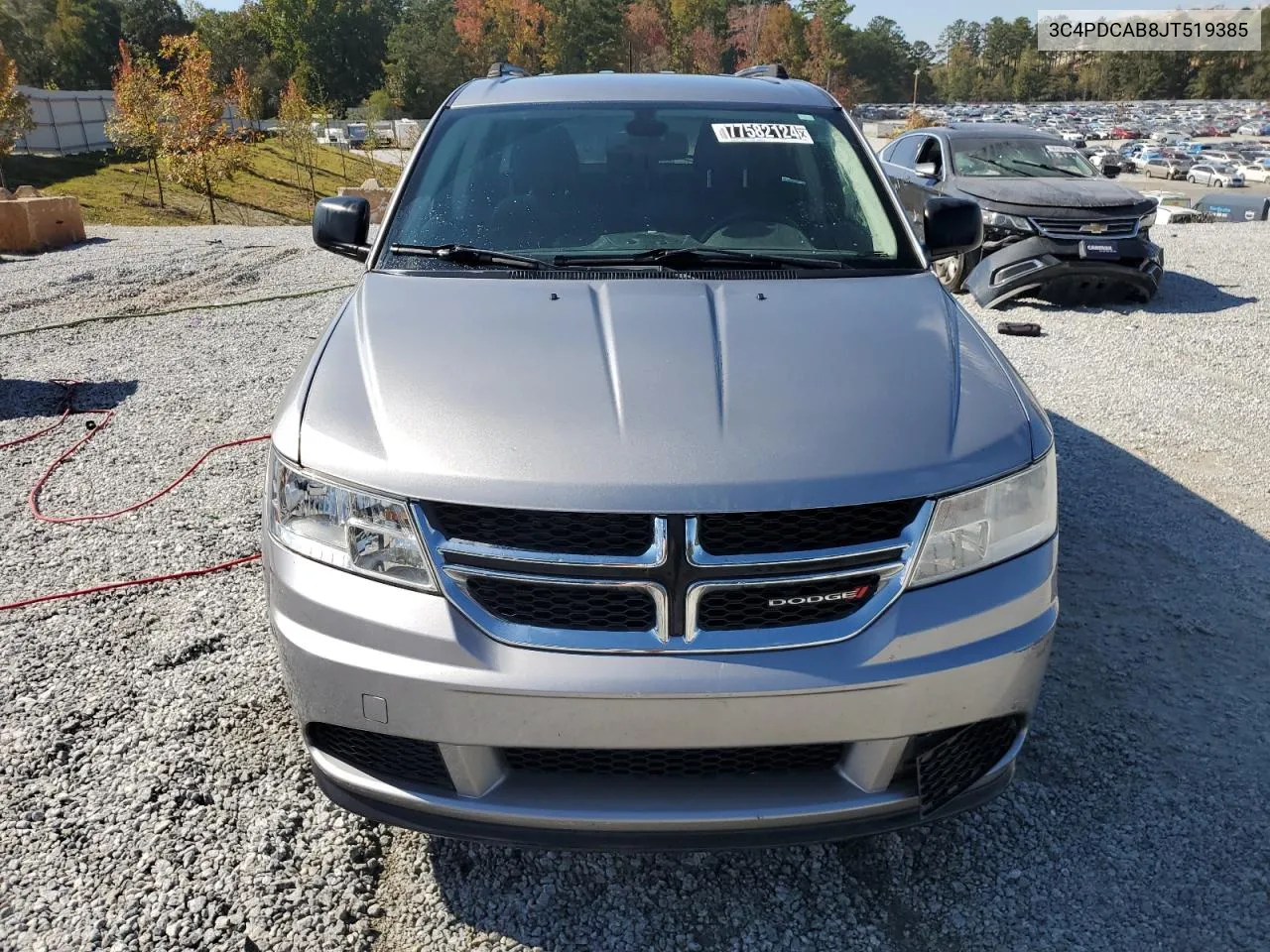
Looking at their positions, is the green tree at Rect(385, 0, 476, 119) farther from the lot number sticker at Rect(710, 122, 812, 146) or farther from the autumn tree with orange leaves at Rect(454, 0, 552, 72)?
the lot number sticker at Rect(710, 122, 812, 146)

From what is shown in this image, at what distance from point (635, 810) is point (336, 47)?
91788mm

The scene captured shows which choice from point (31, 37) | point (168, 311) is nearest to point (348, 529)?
point (168, 311)

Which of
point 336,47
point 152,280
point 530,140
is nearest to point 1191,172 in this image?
point 152,280

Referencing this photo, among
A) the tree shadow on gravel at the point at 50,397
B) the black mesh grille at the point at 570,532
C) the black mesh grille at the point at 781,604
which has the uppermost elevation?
the black mesh grille at the point at 570,532

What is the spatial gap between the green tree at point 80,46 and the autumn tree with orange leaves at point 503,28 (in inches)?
929

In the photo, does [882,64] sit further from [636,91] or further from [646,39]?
[636,91]

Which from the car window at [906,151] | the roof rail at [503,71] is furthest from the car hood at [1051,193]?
the roof rail at [503,71]

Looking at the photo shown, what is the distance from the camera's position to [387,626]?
195 centimetres

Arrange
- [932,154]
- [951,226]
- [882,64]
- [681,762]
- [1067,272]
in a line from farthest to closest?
[882,64] → [932,154] → [1067,272] → [951,226] → [681,762]

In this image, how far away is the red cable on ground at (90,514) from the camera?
12.4ft

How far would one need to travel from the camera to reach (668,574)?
6.27 ft

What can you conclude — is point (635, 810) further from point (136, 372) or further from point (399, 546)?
point (136, 372)

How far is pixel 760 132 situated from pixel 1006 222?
21.8ft

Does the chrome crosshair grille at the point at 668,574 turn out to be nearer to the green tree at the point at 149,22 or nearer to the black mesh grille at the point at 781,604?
the black mesh grille at the point at 781,604
